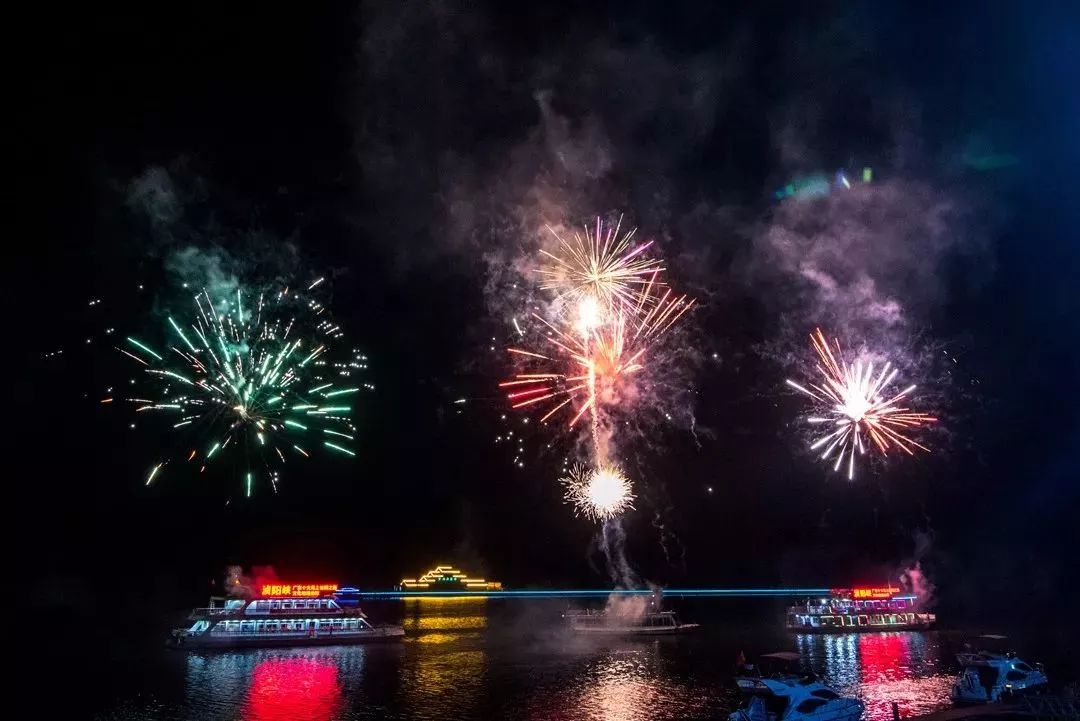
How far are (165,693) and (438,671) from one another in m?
20.1

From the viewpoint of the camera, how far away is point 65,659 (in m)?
66.2

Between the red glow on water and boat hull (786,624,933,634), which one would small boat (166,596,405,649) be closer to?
the red glow on water

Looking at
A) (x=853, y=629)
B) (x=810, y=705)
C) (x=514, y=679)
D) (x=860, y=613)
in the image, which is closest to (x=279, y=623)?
(x=514, y=679)

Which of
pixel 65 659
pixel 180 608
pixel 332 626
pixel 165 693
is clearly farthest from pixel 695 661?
pixel 180 608

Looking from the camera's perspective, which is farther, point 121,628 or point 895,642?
point 121,628

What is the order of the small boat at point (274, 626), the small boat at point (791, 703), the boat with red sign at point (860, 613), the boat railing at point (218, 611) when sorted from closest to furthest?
the small boat at point (791, 703) → the small boat at point (274, 626) → the boat railing at point (218, 611) → the boat with red sign at point (860, 613)

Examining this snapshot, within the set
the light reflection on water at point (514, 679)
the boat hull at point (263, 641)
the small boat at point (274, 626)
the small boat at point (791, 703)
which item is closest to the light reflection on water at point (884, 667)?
the light reflection on water at point (514, 679)

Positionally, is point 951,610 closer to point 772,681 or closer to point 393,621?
point 393,621

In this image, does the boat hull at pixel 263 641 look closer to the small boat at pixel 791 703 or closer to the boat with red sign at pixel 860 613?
the boat with red sign at pixel 860 613

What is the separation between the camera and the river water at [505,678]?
42531 millimetres

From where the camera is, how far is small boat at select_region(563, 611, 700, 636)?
8350cm

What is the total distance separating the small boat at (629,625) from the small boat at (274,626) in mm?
22419

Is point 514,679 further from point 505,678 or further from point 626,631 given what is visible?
point 626,631

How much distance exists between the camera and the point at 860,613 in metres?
83.5
